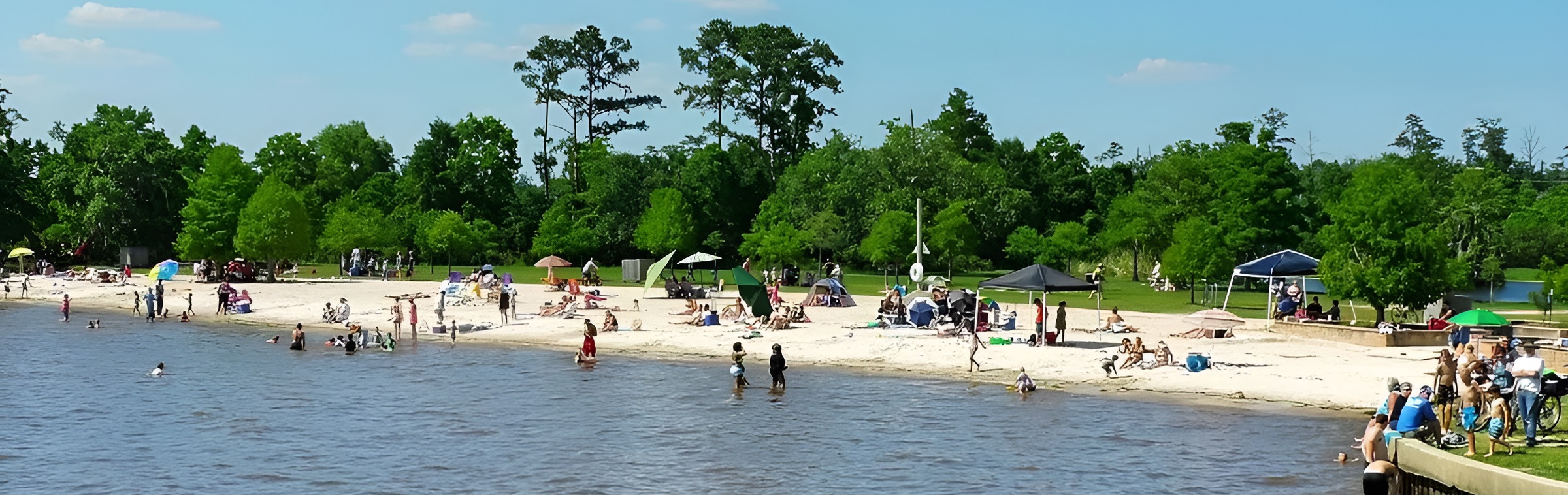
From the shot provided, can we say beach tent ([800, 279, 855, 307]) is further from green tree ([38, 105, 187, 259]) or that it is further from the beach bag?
green tree ([38, 105, 187, 259])

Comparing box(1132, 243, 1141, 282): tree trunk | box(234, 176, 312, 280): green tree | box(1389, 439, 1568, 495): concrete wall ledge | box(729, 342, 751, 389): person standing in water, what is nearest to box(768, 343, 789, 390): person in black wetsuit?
box(729, 342, 751, 389): person standing in water

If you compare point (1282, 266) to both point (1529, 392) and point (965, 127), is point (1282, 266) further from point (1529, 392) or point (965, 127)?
point (965, 127)

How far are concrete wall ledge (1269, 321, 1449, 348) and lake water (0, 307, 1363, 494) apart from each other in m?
8.53

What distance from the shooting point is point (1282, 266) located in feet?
127

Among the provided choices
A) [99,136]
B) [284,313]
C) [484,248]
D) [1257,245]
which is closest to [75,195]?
[99,136]

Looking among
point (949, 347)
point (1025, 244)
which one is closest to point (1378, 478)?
point (949, 347)

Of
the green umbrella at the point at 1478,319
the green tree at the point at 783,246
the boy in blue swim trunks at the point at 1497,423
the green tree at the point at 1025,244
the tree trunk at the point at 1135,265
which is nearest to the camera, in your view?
the boy in blue swim trunks at the point at 1497,423

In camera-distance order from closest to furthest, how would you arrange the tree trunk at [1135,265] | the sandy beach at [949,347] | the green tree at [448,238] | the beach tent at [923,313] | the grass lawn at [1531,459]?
the grass lawn at [1531,459] → the sandy beach at [949,347] → the beach tent at [923,313] → the tree trunk at [1135,265] → the green tree at [448,238]

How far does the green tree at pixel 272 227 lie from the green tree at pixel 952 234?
29.6 m

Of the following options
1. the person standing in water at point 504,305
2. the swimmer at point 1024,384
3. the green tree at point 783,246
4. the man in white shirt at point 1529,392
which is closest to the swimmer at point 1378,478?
the man in white shirt at point 1529,392

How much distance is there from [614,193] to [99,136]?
32.3 metres

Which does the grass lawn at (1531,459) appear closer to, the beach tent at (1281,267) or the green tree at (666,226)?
the beach tent at (1281,267)

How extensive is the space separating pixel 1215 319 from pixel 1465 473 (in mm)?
18027

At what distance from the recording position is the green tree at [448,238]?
70812mm
